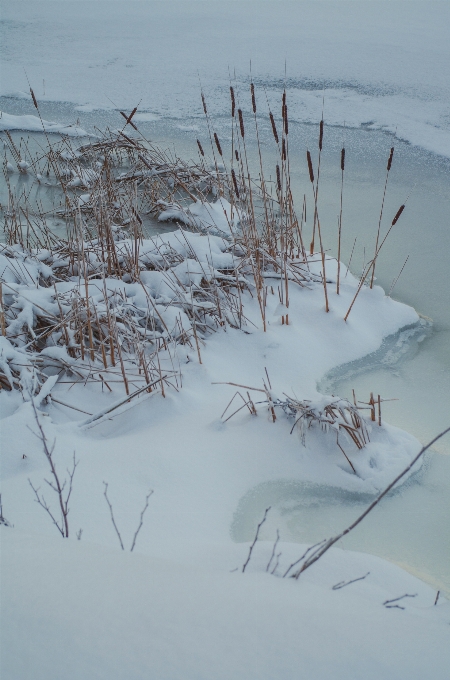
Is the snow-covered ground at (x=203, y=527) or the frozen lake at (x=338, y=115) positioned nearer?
the snow-covered ground at (x=203, y=527)

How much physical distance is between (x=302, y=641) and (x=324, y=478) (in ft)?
2.96

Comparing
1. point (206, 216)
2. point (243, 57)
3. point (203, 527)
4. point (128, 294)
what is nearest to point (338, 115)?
point (206, 216)

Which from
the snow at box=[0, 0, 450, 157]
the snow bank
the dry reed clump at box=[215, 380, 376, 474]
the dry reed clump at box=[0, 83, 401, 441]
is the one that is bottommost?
the dry reed clump at box=[215, 380, 376, 474]

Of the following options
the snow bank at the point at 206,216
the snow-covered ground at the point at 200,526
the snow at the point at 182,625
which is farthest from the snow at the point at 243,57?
the snow at the point at 182,625

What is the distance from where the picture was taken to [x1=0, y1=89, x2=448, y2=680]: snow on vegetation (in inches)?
29.0

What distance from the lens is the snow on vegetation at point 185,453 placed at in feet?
2.41

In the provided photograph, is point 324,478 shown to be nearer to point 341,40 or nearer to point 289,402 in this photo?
point 289,402

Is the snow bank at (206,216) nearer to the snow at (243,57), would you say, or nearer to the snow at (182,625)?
the snow at (243,57)

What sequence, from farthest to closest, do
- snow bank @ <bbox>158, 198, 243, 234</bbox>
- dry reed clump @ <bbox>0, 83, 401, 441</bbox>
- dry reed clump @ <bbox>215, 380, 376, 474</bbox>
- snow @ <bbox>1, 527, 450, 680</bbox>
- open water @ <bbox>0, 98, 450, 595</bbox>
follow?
snow bank @ <bbox>158, 198, 243, 234</bbox>
dry reed clump @ <bbox>0, 83, 401, 441</bbox>
dry reed clump @ <bbox>215, 380, 376, 474</bbox>
open water @ <bbox>0, 98, 450, 595</bbox>
snow @ <bbox>1, 527, 450, 680</bbox>

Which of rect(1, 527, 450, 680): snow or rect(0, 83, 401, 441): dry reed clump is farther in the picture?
rect(0, 83, 401, 441): dry reed clump

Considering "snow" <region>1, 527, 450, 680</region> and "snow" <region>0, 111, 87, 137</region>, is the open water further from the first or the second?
"snow" <region>1, 527, 450, 680</region>

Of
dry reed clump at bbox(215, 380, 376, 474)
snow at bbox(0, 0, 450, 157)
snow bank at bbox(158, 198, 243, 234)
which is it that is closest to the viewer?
dry reed clump at bbox(215, 380, 376, 474)

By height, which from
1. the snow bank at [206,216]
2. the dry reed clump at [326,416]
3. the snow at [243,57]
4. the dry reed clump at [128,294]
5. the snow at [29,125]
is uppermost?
the snow at [243,57]

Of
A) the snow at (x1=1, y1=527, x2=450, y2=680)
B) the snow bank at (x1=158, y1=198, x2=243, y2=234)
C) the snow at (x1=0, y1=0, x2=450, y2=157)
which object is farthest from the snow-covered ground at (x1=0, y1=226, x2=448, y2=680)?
the snow at (x1=0, y1=0, x2=450, y2=157)
